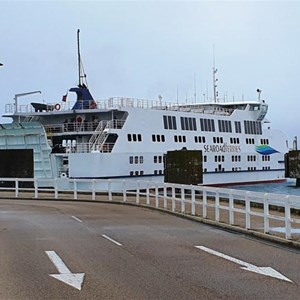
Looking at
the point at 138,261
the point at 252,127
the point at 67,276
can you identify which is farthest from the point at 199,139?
the point at 67,276

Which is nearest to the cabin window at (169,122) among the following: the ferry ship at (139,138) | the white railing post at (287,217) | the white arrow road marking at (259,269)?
the ferry ship at (139,138)

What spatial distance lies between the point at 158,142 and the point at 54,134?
8668mm

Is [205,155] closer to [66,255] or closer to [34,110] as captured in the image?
[34,110]

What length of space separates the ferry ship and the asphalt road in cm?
2125

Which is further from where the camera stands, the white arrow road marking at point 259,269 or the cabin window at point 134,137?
the cabin window at point 134,137

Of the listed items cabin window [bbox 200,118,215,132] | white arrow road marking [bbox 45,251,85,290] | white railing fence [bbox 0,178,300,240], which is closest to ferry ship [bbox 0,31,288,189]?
cabin window [bbox 200,118,215,132]

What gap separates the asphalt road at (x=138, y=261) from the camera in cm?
834

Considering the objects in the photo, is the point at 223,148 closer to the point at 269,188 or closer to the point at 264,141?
the point at 269,188

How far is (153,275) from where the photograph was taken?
955cm

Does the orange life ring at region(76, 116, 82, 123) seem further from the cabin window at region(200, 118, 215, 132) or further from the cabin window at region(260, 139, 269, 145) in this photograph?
the cabin window at region(260, 139, 269, 145)

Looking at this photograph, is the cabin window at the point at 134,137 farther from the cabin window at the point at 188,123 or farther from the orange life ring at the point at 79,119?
the cabin window at the point at 188,123

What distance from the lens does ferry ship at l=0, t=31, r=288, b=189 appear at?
44469mm


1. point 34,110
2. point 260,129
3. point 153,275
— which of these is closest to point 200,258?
point 153,275

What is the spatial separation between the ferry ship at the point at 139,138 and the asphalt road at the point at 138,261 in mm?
21253
